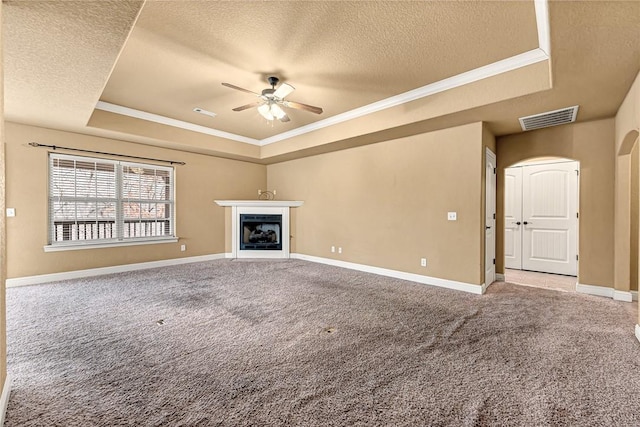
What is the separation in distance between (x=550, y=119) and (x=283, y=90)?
11.5ft

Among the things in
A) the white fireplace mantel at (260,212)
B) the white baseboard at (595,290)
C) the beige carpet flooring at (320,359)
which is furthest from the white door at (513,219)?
the white fireplace mantel at (260,212)

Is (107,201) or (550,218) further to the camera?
(550,218)

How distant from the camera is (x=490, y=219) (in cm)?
453

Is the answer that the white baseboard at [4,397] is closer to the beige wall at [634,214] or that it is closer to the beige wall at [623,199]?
the beige wall at [623,199]

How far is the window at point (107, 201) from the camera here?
15.5 feet

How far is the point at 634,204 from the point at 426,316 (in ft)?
10.0

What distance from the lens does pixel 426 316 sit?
3.10 m

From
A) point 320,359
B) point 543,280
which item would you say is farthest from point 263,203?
point 543,280

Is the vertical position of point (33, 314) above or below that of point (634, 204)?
below

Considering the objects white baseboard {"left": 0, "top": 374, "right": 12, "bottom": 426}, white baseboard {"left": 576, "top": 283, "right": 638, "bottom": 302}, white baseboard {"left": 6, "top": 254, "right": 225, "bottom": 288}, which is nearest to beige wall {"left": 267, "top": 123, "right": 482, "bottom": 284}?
white baseboard {"left": 576, "top": 283, "right": 638, "bottom": 302}

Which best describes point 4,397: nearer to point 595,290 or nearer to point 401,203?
point 401,203

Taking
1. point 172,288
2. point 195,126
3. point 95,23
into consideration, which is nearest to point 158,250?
point 172,288

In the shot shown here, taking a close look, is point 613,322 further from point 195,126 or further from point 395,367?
point 195,126

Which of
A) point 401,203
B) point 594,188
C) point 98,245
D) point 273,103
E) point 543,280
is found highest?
point 273,103
